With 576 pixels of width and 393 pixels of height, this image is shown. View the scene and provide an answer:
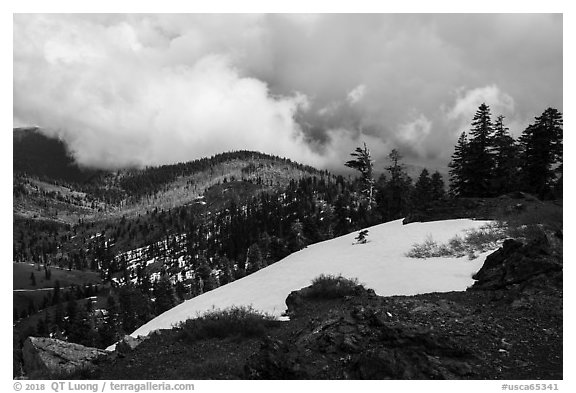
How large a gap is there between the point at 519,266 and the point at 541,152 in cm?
2928

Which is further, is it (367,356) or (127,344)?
(127,344)

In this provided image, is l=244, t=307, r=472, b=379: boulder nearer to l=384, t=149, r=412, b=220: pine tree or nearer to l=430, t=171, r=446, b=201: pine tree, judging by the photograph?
l=384, t=149, r=412, b=220: pine tree

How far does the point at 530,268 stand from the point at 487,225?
10.9 m

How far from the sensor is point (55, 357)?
29.3ft

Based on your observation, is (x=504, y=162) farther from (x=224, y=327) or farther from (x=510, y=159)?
(x=224, y=327)

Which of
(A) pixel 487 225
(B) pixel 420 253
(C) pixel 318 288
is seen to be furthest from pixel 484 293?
(A) pixel 487 225

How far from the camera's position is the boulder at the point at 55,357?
8.23 meters

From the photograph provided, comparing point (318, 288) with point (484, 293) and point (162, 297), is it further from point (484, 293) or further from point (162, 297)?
point (162, 297)

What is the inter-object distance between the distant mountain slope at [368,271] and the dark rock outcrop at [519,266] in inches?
43.0

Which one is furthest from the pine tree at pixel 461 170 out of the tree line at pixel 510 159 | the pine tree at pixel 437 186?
the pine tree at pixel 437 186

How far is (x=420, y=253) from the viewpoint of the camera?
1762cm

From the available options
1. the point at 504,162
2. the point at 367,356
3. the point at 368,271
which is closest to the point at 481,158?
the point at 504,162

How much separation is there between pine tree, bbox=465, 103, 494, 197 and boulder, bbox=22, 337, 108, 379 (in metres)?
37.2

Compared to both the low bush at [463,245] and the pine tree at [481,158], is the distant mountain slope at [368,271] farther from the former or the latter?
the pine tree at [481,158]
